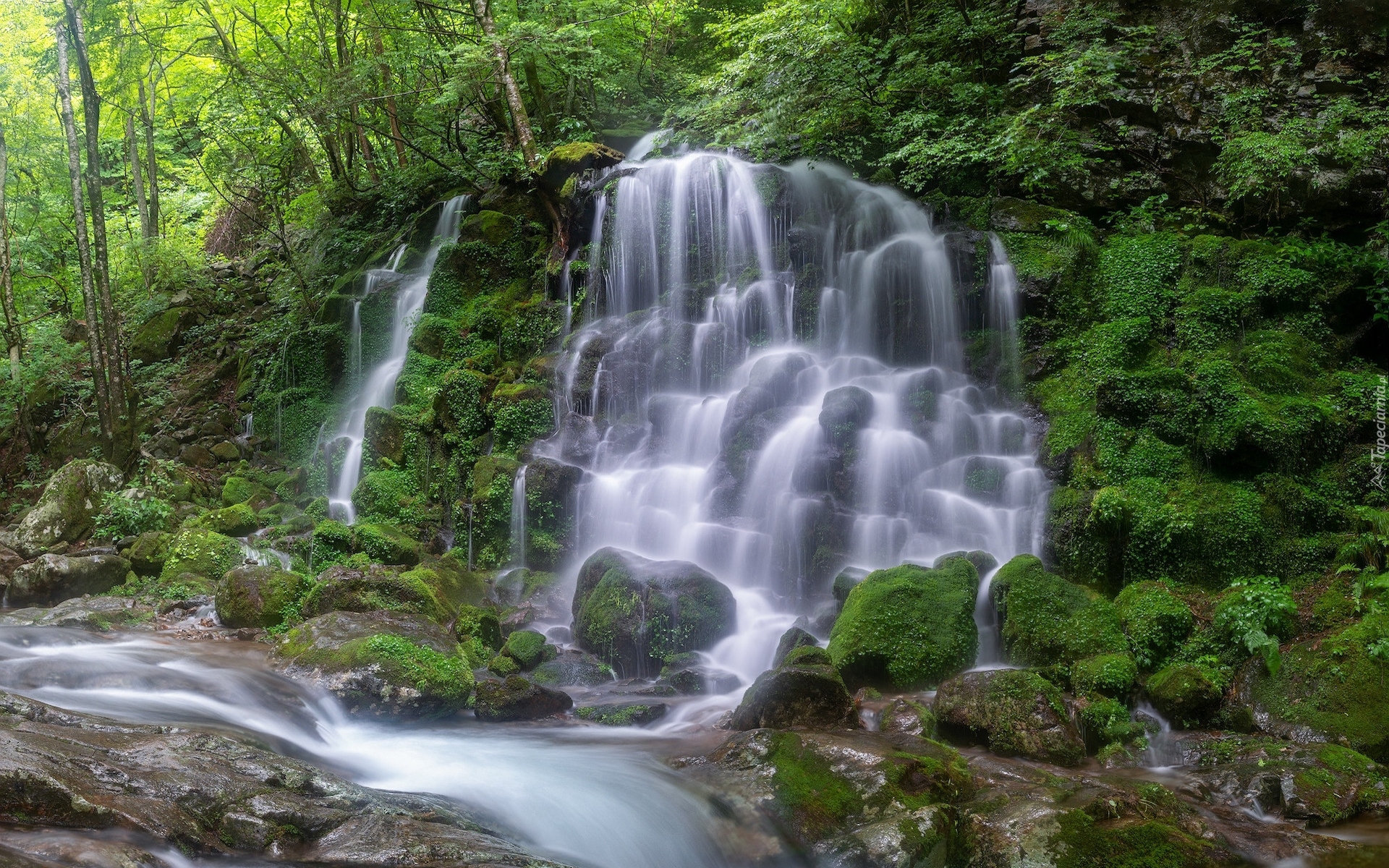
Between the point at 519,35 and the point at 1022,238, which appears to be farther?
the point at 519,35

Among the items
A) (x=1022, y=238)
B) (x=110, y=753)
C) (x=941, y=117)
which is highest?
(x=941, y=117)

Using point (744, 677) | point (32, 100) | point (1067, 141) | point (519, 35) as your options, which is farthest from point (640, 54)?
point (744, 677)

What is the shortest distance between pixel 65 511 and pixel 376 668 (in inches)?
344

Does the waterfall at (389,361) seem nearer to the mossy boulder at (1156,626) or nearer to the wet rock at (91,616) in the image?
the wet rock at (91,616)

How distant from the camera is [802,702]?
22.3 feet

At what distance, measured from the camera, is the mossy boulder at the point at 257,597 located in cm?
935

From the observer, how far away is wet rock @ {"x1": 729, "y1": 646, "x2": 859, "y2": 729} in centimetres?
678

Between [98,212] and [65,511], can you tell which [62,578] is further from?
[98,212]

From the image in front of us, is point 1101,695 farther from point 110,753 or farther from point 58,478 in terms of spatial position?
point 58,478

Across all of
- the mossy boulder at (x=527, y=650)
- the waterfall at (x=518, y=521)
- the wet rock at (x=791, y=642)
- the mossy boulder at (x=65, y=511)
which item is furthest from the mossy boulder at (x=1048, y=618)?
the mossy boulder at (x=65, y=511)

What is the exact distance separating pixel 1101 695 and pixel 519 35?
13.7 metres

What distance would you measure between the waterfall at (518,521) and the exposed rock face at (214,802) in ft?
21.6

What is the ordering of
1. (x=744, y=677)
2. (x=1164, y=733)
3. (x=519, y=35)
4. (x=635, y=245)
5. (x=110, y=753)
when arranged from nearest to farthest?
1. (x=110, y=753)
2. (x=1164, y=733)
3. (x=744, y=677)
4. (x=519, y=35)
5. (x=635, y=245)

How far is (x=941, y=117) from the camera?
14.8 m
